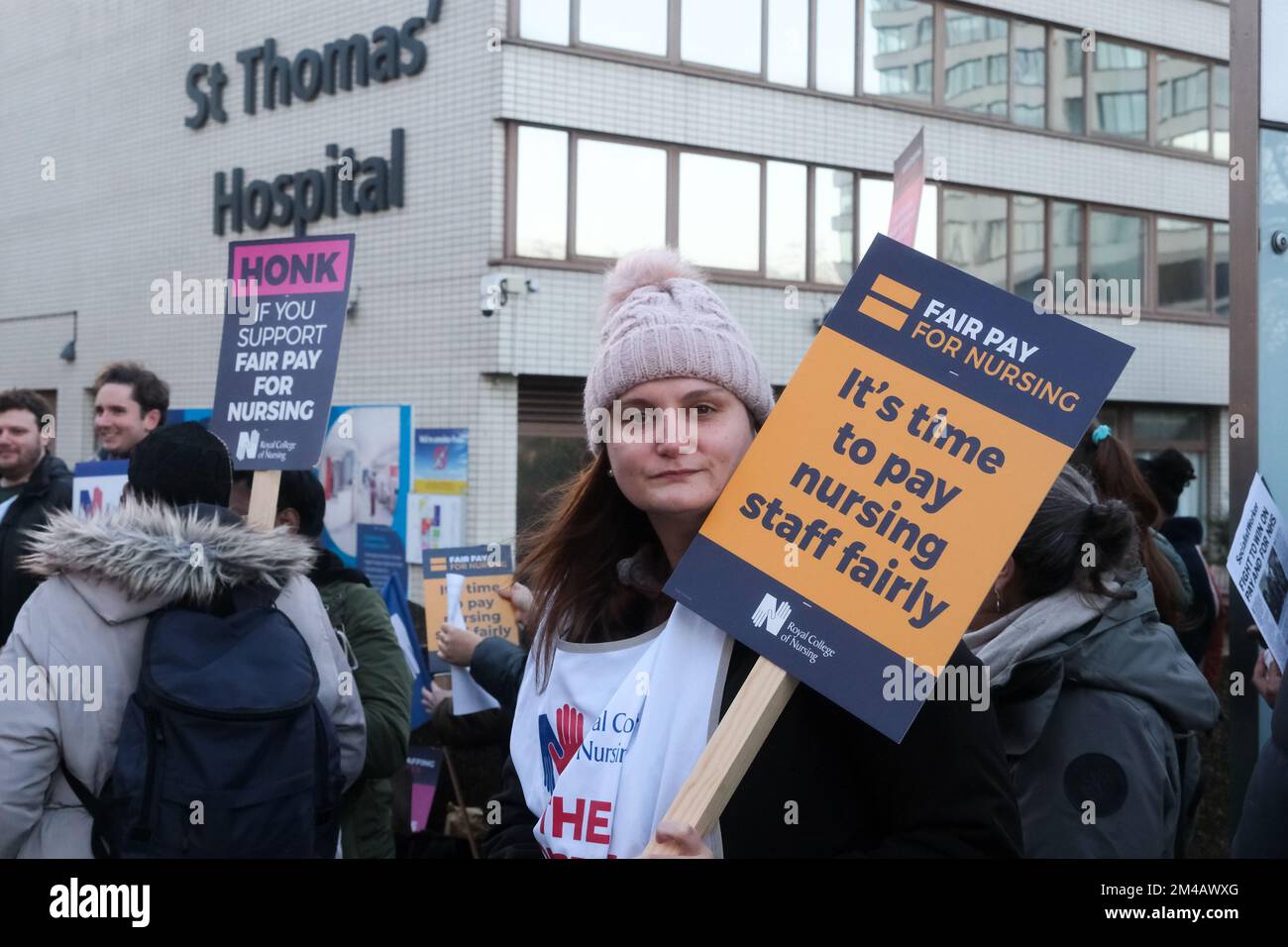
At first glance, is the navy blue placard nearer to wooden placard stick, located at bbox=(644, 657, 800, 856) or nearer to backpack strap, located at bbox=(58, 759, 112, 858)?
wooden placard stick, located at bbox=(644, 657, 800, 856)

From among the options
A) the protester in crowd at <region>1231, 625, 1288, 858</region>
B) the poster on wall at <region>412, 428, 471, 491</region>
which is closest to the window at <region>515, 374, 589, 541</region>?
the poster on wall at <region>412, 428, 471, 491</region>

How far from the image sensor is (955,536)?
1.78 meters

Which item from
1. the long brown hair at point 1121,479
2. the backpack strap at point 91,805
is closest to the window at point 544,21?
the long brown hair at point 1121,479

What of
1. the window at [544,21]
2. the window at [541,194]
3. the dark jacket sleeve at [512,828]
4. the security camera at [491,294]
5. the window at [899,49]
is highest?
the window at [899,49]

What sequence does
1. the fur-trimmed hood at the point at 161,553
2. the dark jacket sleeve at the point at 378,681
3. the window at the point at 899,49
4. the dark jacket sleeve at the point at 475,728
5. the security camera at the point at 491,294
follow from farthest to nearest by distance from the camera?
the window at the point at 899,49 → the security camera at the point at 491,294 → the dark jacket sleeve at the point at 475,728 → the dark jacket sleeve at the point at 378,681 → the fur-trimmed hood at the point at 161,553

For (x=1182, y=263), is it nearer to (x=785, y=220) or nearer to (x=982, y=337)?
(x=785, y=220)

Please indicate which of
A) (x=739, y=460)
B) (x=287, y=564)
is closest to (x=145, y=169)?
(x=287, y=564)

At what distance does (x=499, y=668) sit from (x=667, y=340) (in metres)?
2.30

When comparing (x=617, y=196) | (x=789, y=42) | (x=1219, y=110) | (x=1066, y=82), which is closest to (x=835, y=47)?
(x=789, y=42)

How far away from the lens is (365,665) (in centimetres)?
354

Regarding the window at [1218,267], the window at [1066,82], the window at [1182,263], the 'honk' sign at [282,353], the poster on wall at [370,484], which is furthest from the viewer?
the window at [1218,267]

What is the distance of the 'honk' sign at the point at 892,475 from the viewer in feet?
5.75

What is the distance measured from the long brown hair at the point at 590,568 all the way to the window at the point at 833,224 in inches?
563

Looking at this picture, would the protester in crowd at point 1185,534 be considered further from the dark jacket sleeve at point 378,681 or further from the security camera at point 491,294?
the security camera at point 491,294
